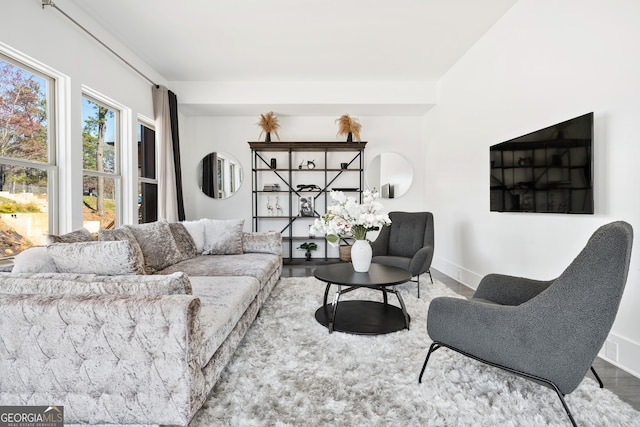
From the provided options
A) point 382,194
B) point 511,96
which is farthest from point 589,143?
point 382,194

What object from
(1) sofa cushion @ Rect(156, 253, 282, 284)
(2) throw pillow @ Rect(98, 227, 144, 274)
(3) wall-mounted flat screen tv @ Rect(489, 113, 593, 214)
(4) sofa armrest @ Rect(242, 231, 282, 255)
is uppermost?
(3) wall-mounted flat screen tv @ Rect(489, 113, 593, 214)

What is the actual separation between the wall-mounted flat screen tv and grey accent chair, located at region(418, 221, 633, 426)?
1.03 m

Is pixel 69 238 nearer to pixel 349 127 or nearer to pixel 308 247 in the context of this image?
pixel 308 247

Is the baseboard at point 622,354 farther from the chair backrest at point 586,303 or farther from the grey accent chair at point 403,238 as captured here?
the grey accent chair at point 403,238

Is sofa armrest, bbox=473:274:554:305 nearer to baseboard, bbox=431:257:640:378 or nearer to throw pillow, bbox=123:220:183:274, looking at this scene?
baseboard, bbox=431:257:640:378

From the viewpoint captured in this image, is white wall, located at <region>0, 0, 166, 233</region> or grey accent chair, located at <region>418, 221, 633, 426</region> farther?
white wall, located at <region>0, 0, 166, 233</region>

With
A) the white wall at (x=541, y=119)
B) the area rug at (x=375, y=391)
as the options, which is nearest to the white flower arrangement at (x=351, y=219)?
the area rug at (x=375, y=391)

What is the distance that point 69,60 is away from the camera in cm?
297

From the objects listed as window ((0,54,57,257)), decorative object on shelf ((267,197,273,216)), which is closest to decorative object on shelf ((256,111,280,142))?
decorative object on shelf ((267,197,273,216))

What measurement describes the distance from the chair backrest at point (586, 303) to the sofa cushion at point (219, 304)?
4.92 feet

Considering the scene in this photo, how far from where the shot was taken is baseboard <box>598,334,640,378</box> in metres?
1.99

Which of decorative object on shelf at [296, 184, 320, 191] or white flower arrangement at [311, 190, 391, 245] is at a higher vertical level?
decorative object on shelf at [296, 184, 320, 191]

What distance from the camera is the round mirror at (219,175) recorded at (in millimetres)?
5734

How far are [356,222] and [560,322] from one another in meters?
1.64
